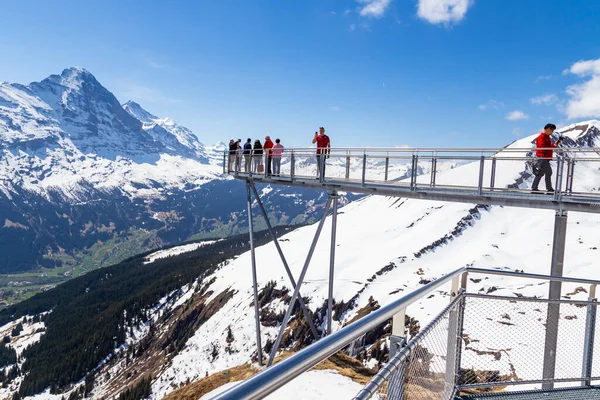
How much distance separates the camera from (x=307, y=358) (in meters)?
2.25

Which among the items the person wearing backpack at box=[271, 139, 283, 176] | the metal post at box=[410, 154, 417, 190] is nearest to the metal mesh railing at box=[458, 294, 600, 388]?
the metal post at box=[410, 154, 417, 190]

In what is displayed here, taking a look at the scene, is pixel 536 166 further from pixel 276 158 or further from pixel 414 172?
pixel 276 158

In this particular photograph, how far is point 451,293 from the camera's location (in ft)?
18.1

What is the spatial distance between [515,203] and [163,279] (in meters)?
200

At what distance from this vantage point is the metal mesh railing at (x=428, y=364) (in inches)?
134

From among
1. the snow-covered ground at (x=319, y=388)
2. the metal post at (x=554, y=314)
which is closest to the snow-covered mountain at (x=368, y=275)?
the snow-covered ground at (x=319, y=388)

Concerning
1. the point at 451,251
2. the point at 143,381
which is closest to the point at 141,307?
the point at 143,381

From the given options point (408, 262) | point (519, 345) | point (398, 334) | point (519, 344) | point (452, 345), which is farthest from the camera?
point (408, 262)

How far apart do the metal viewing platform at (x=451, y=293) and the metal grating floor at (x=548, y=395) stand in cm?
2

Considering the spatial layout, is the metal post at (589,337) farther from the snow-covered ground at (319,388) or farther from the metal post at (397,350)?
the snow-covered ground at (319,388)

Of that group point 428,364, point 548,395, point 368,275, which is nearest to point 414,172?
point 548,395

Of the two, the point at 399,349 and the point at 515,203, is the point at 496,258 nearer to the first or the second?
the point at 515,203

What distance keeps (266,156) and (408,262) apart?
98598mm

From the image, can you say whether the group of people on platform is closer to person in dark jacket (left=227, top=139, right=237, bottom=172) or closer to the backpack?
person in dark jacket (left=227, top=139, right=237, bottom=172)
